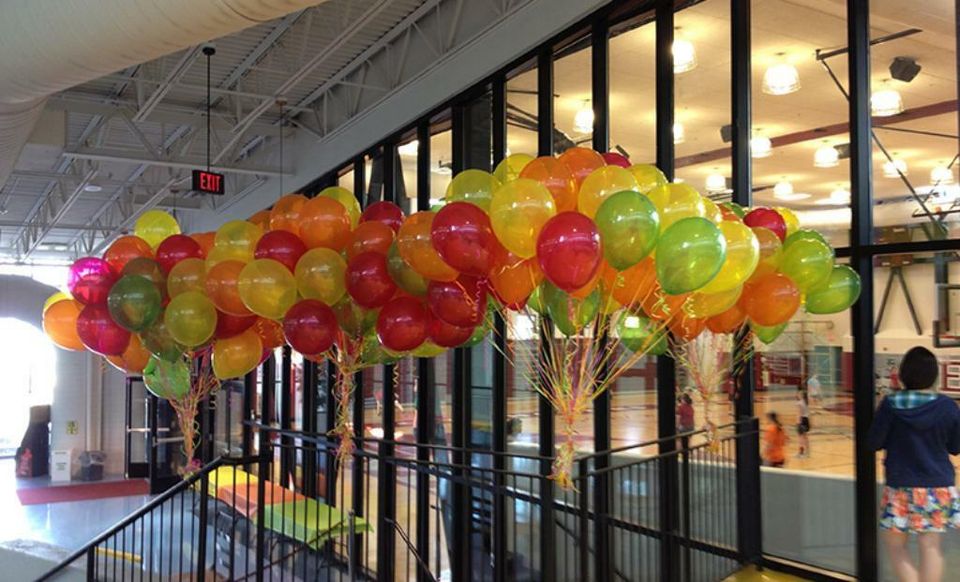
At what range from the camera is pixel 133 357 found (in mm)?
5711

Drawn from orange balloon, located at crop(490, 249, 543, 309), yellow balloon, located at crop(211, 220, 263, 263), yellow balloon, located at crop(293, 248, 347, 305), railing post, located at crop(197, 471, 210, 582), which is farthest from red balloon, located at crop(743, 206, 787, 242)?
railing post, located at crop(197, 471, 210, 582)

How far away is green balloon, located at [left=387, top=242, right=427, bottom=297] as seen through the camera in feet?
13.9

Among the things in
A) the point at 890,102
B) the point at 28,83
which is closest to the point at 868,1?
the point at 890,102

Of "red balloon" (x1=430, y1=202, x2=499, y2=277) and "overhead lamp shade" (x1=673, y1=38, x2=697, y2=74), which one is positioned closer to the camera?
"red balloon" (x1=430, y1=202, x2=499, y2=277)

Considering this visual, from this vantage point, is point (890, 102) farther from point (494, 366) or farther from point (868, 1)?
point (494, 366)

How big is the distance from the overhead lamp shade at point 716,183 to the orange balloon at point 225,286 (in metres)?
3.06

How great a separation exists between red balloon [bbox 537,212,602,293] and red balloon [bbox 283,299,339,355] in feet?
5.35

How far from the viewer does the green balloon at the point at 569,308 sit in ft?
12.8

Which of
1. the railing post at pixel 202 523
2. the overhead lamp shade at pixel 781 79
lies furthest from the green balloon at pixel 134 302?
the overhead lamp shade at pixel 781 79

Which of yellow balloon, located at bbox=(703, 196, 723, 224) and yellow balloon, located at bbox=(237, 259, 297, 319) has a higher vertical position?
yellow balloon, located at bbox=(703, 196, 723, 224)

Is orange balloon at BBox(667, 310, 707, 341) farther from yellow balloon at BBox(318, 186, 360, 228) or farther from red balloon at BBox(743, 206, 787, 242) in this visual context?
yellow balloon at BBox(318, 186, 360, 228)

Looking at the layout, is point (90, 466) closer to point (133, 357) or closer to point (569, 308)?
point (133, 357)

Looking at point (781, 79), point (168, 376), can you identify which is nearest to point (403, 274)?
point (168, 376)

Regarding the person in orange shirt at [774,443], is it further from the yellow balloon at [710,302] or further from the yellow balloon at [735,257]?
the yellow balloon at [735,257]
